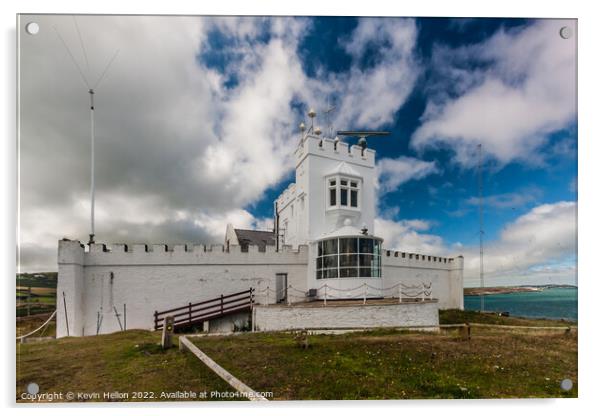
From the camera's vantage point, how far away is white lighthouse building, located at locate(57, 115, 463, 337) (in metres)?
9.37

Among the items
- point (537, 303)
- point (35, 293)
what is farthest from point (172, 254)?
point (537, 303)

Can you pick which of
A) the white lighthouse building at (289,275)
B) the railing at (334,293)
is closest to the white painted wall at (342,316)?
the white lighthouse building at (289,275)

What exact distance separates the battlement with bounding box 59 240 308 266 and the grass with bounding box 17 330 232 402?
99.1 inches

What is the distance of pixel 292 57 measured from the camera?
7824 mm

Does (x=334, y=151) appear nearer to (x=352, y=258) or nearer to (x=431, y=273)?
(x=352, y=258)

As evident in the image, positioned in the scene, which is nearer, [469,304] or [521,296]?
[521,296]

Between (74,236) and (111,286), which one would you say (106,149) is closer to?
(74,236)

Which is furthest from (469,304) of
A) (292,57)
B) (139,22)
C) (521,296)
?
(139,22)

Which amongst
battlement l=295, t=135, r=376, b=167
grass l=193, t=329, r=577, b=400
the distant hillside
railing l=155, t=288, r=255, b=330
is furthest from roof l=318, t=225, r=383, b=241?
the distant hillside

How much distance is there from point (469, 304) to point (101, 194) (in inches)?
437

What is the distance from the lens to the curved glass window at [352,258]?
1092 cm

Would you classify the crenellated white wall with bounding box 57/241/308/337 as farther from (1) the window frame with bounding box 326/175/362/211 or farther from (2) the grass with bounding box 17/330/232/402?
(2) the grass with bounding box 17/330/232/402

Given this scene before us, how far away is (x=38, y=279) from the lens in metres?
7.47

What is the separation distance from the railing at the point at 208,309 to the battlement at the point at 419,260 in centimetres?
508
